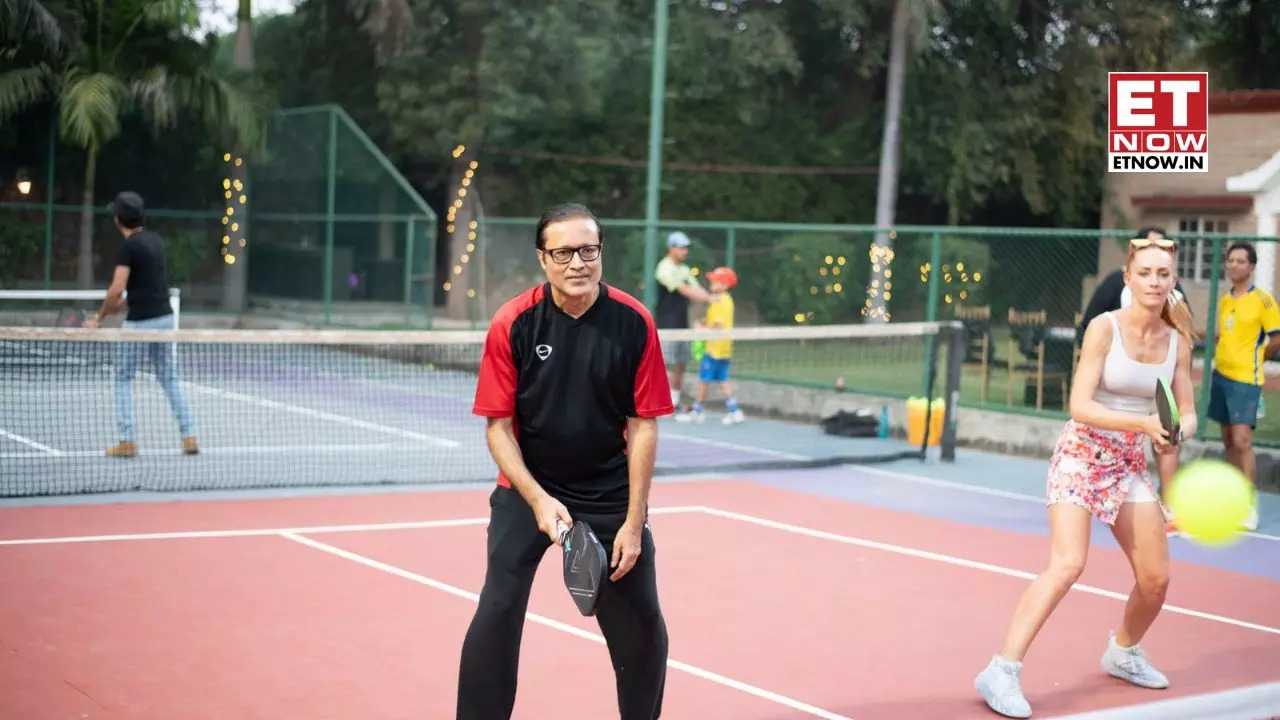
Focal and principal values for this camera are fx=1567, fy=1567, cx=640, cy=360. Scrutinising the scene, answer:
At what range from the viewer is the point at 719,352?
16438 mm

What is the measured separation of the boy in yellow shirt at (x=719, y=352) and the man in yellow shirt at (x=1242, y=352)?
233 inches

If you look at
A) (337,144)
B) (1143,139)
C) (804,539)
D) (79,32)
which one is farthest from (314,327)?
(1143,139)

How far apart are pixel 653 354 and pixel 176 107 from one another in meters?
23.4

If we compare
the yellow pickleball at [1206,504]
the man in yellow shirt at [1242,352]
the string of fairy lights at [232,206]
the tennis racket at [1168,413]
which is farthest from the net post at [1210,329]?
the string of fairy lights at [232,206]

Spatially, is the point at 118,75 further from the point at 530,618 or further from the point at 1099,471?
the point at 1099,471

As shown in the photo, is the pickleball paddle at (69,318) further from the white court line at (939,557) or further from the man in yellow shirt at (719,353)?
the white court line at (939,557)

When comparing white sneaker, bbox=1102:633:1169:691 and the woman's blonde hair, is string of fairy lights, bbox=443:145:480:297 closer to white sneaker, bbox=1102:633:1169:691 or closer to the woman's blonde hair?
white sneaker, bbox=1102:633:1169:691

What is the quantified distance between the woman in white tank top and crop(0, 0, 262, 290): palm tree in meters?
21.3

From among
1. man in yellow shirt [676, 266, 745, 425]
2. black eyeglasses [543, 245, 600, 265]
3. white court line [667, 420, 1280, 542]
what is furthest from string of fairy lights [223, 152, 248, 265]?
black eyeglasses [543, 245, 600, 265]

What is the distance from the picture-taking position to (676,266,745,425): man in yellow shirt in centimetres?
1645

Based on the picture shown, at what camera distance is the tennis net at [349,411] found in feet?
38.8

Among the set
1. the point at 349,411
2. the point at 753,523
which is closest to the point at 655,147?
the point at 349,411

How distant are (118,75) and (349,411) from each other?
1173cm

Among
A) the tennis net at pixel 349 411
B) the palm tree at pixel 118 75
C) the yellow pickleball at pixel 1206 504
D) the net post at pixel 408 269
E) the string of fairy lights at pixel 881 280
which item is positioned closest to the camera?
the yellow pickleball at pixel 1206 504
